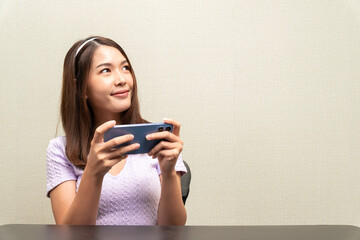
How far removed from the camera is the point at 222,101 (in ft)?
7.02

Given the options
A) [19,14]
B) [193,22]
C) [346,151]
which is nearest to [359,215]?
[346,151]

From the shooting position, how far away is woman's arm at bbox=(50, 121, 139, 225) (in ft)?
3.79

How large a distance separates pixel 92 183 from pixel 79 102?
45cm

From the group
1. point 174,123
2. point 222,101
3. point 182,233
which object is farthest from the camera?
point 222,101

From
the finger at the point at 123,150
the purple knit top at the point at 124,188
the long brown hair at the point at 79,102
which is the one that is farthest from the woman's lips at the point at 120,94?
the finger at the point at 123,150

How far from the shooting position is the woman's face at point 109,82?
147 centimetres

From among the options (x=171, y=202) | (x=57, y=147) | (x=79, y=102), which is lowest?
(x=171, y=202)

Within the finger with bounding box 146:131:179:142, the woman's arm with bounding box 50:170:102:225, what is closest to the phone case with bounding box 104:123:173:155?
the finger with bounding box 146:131:179:142

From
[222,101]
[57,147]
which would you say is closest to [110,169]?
[57,147]

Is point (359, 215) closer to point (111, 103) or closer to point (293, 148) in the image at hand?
point (293, 148)

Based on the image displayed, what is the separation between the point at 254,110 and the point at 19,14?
130 cm

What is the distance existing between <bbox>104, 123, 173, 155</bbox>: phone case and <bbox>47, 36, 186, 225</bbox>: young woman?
0.12 feet

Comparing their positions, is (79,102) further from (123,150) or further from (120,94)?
(123,150)

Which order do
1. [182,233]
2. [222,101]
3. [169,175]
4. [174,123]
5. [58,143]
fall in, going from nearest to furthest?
[182,233] → [174,123] → [169,175] → [58,143] → [222,101]
